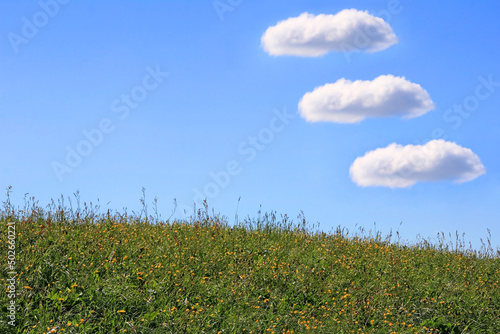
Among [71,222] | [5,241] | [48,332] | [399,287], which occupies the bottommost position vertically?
[48,332]

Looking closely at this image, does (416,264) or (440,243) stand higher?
(440,243)

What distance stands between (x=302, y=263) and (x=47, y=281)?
179 inches

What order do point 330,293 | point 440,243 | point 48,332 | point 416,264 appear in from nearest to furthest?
1. point 48,332
2. point 330,293
3. point 416,264
4. point 440,243

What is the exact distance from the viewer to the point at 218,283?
7652mm

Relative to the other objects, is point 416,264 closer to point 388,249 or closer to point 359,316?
point 388,249

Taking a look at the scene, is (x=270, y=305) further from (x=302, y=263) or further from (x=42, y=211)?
(x=42, y=211)

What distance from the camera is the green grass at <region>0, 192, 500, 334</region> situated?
21.0 ft

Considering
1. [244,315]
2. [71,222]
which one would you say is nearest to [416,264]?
[244,315]

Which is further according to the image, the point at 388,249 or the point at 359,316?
the point at 388,249

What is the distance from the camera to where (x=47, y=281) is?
6.71 meters

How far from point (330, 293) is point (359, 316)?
25.7 inches

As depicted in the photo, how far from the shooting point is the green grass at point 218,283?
6406 millimetres

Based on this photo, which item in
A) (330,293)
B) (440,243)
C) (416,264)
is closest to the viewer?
(330,293)

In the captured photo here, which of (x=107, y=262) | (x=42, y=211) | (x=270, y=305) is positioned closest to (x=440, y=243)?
(x=270, y=305)
